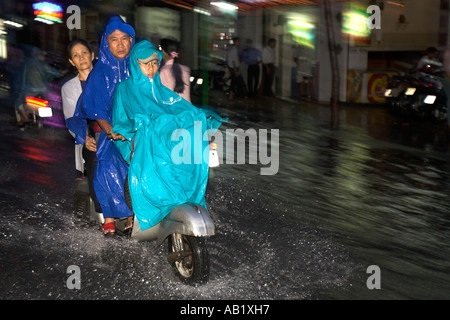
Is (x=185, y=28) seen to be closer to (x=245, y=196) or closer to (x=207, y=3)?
(x=207, y=3)

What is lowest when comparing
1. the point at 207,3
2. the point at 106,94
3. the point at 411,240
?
the point at 411,240

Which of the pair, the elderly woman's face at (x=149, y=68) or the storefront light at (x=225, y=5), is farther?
the storefront light at (x=225, y=5)

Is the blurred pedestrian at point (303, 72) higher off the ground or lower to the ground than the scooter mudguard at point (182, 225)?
higher

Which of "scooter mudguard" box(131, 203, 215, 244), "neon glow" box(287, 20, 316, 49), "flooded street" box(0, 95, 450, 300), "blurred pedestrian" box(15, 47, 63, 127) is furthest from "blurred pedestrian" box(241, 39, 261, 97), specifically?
"scooter mudguard" box(131, 203, 215, 244)

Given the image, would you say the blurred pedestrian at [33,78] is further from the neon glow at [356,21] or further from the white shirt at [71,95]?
the neon glow at [356,21]

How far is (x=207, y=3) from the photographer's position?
81.4 feet

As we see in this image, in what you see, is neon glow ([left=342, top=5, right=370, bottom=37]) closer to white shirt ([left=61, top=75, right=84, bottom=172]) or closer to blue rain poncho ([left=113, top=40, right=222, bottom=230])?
white shirt ([left=61, top=75, right=84, bottom=172])

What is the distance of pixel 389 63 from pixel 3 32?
16.7 m

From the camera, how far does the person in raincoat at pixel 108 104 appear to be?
237 inches

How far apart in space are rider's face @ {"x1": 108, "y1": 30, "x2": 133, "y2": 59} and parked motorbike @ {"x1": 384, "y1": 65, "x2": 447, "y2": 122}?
12.0 meters

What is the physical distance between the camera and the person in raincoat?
6008mm

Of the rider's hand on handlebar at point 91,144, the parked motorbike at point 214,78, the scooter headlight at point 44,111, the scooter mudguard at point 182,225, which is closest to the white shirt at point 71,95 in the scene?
the rider's hand on handlebar at point 91,144

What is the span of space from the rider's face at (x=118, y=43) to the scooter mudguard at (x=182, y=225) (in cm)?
158
